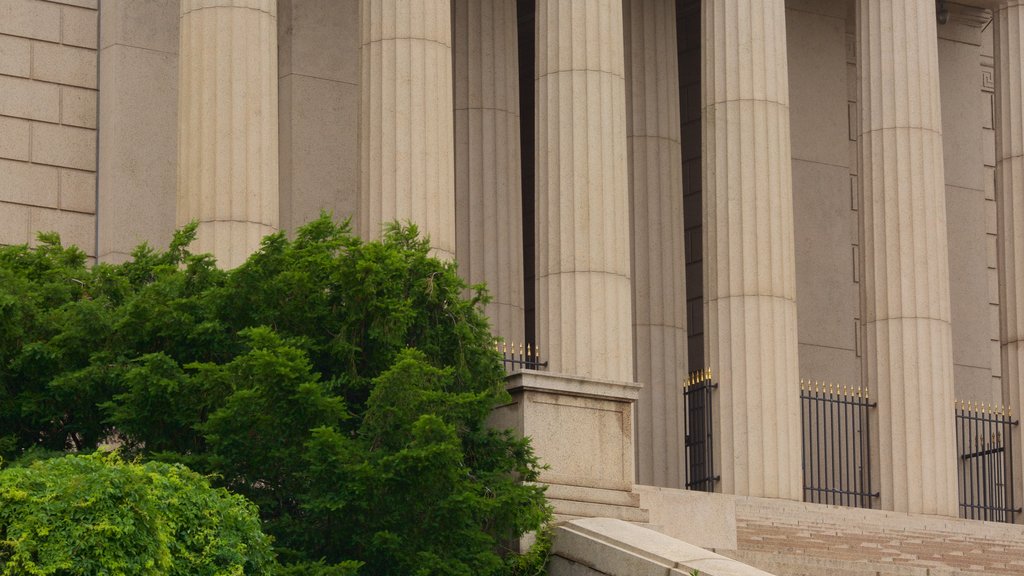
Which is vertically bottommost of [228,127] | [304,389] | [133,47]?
[304,389]

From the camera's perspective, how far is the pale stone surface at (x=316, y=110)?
41.7 metres

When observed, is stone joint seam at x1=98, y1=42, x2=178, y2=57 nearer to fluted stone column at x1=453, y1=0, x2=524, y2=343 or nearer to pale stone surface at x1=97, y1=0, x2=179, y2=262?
pale stone surface at x1=97, y1=0, x2=179, y2=262

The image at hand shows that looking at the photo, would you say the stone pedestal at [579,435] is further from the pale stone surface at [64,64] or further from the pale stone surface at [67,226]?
the pale stone surface at [64,64]

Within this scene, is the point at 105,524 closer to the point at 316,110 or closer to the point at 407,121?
the point at 407,121

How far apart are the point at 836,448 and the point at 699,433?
3558mm

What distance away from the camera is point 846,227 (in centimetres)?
4825

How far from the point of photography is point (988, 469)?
44.2 m

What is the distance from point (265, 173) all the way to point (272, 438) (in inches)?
426

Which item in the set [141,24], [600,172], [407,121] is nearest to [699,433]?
[600,172]

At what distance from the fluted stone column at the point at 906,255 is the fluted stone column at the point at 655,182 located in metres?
5.93

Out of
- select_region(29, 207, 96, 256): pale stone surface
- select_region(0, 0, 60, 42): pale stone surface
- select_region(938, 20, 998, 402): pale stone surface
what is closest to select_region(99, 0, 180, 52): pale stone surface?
select_region(0, 0, 60, 42): pale stone surface

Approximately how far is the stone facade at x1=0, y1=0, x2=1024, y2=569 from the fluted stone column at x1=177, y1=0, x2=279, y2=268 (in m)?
0.04

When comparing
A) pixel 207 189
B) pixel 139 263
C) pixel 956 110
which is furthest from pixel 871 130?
pixel 139 263

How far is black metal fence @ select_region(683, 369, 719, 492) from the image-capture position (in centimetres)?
3853
